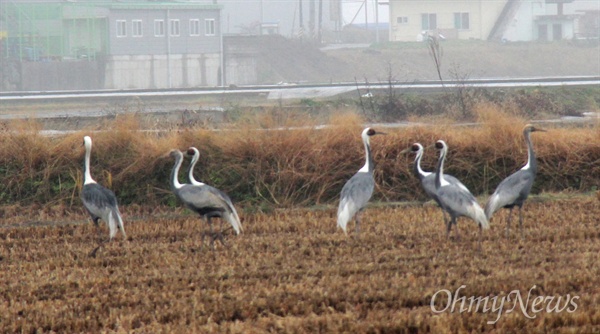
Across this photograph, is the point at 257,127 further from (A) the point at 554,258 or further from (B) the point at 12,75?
(B) the point at 12,75

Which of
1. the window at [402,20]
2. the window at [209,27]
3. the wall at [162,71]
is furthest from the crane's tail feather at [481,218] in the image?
the window at [402,20]

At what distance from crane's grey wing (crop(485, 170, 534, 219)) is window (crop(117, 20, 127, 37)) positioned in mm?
46425

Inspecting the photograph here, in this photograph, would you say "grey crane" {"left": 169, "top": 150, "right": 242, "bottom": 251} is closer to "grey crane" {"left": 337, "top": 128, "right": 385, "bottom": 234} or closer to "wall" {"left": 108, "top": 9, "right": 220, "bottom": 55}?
"grey crane" {"left": 337, "top": 128, "right": 385, "bottom": 234}

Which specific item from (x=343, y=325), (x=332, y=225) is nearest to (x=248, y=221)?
(x=332, y=225)

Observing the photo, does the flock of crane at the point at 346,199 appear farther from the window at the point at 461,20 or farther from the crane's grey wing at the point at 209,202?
the window at the point at 461,20

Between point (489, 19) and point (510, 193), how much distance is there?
62.8 metres

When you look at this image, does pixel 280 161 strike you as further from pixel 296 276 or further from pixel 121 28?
pixel 121 28

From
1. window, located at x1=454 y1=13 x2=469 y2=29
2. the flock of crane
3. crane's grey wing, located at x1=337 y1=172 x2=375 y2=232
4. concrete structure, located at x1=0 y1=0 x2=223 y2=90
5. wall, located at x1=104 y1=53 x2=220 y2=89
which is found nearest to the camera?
the flock of crane

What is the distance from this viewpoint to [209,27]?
60.2 meters

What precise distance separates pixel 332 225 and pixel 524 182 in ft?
8.81

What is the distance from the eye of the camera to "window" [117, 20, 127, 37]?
5690cm

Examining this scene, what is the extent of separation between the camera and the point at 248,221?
14.5m

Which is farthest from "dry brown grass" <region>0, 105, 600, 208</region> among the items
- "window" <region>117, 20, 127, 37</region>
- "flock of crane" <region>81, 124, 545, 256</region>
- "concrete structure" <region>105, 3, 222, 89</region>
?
"window" <region>117, 20, 127, 37</region>

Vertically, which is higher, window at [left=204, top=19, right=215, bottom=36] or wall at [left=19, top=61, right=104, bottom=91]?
window at [left=204, top=19, right=215, bottom=36]
